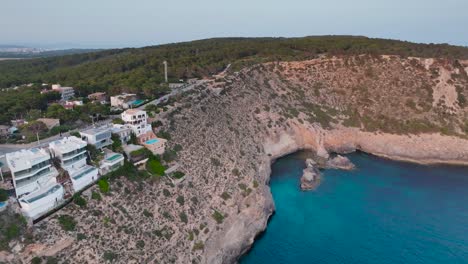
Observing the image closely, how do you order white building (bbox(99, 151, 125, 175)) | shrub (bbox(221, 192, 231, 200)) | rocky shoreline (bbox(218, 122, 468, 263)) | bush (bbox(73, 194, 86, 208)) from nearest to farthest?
1. bush (bbox(73, 194, 86, 208))
2. white building (bbox(99, 151, 125, 175))
3. shrub (bbox(221, 192, 231, 200))
4. rocky shoreline (bbox(218, 122, 468, 263))

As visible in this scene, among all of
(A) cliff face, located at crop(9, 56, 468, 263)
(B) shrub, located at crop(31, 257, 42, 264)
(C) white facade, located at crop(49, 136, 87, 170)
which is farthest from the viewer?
(C) white facade, located at crop(49, 136, 87, 170)

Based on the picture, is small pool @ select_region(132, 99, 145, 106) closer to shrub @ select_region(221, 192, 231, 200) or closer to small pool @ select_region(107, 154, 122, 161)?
small pool @ select_region(107, 154, 122, 161)

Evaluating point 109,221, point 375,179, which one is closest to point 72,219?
point 109,221

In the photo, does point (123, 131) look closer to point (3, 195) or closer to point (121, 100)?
point (3, 195)

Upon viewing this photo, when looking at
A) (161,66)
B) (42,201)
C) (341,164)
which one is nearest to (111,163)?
(42,201)

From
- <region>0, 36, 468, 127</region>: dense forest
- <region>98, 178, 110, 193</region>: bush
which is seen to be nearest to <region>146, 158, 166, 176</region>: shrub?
<region>98, 178, 110, 193</region>: bush

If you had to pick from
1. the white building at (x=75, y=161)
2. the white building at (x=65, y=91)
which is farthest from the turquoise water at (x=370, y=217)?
the white building at (x=65, y=91)
